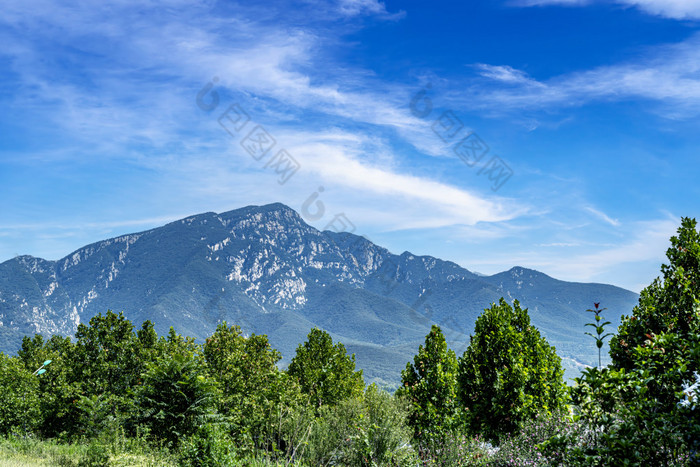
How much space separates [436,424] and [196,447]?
9.77m

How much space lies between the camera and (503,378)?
15461mm

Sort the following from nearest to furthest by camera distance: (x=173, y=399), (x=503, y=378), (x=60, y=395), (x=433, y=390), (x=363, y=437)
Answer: (x=363, y=437), (x=173, y=399), (x=503, y=378), (x=433, y=390), (x=60, y=395)

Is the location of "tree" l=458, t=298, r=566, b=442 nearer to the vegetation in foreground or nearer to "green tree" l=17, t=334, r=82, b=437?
the vegetation in foreground

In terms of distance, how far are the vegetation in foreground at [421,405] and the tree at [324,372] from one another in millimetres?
3430

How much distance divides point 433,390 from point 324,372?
1284 centimetres

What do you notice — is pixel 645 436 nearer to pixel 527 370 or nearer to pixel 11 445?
pixel 527 370

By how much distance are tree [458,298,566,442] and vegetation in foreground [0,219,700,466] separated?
43 millimetres

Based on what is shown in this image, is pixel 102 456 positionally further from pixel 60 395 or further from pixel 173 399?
pixel 60 395

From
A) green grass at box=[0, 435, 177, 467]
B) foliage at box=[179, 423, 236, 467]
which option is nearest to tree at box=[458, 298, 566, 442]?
foliage at box=[179, 423, 236, 467]

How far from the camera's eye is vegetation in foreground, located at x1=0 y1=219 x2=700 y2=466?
14.9 feet

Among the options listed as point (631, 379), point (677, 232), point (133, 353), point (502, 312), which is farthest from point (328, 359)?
point (631, 379)

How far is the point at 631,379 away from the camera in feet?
14.8

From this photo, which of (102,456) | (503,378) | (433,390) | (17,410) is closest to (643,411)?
(503,378)

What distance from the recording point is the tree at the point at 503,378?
599 inches
